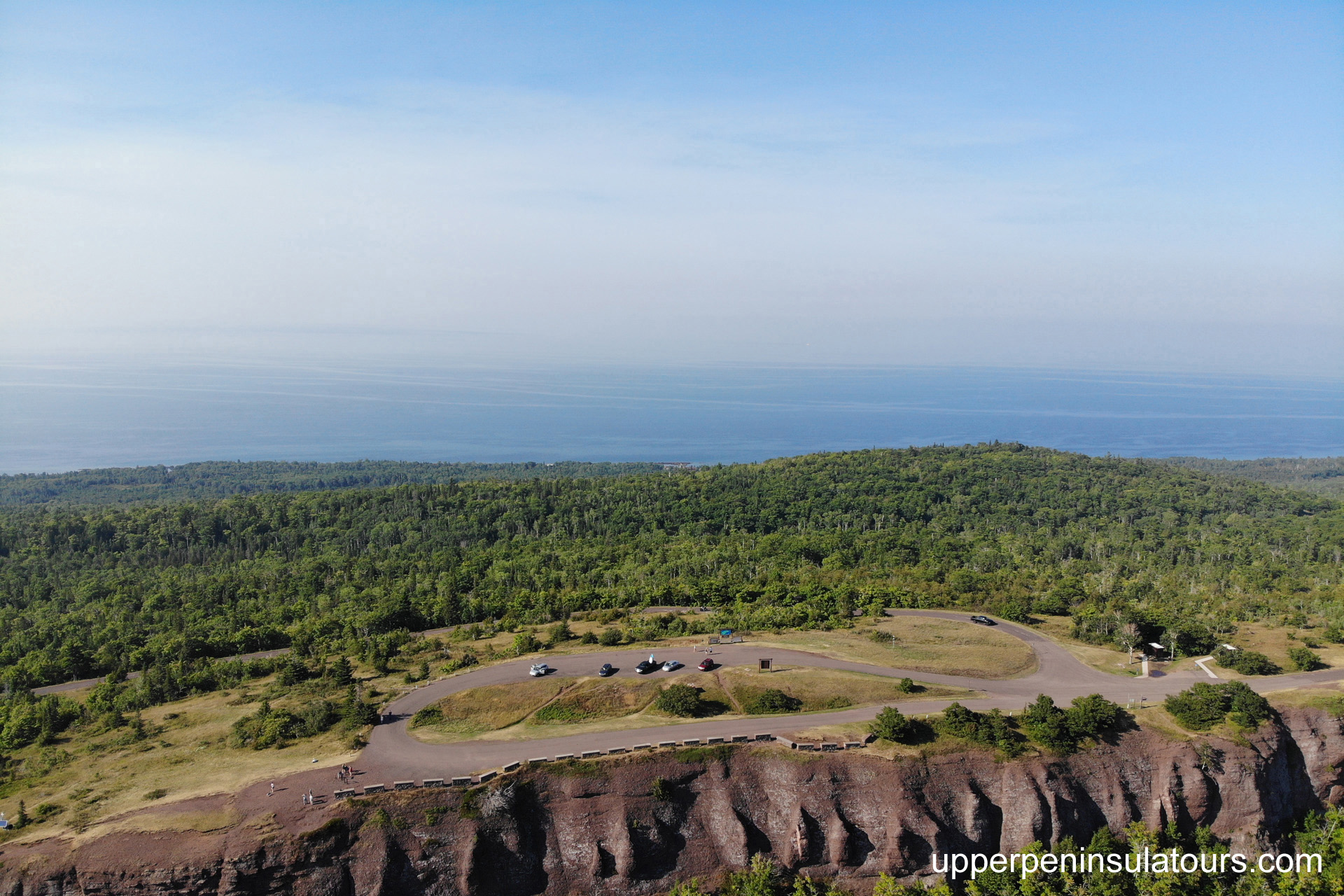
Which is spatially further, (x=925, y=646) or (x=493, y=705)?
(x=925, y=646)

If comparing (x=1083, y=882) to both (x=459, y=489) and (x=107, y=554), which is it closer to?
(x=459, y=489)

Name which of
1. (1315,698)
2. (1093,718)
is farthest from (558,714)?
(1315,698)

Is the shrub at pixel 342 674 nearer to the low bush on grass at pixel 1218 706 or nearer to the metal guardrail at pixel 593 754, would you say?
the metal guardrail at pixel 593 754

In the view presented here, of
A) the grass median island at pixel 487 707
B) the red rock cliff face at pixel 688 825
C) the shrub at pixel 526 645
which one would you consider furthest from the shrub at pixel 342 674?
the red rock cliff face at pixel 688 825

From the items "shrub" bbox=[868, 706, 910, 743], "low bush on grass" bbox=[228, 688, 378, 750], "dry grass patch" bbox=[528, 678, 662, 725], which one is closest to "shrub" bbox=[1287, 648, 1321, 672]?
"shrub" bbox=[868, 706, 910, 743]

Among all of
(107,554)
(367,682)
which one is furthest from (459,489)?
(367,682)

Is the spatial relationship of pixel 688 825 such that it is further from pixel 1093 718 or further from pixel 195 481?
pixel 195 481
